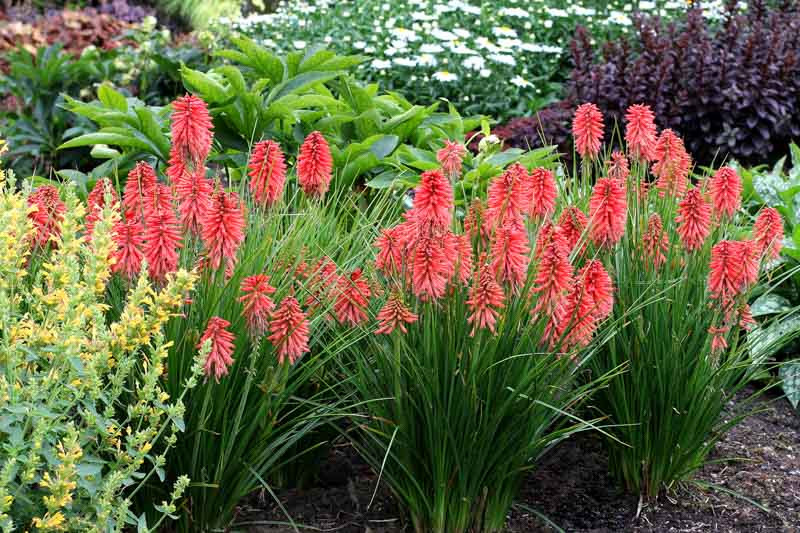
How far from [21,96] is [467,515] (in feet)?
18.7

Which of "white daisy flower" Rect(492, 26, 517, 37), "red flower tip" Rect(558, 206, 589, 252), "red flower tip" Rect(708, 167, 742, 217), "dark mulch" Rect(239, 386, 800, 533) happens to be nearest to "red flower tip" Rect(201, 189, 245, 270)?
"dark mulch" Rect(239, 386, 800, 533)

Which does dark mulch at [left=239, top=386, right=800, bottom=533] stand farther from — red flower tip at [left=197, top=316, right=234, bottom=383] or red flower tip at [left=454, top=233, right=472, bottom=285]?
red flower tip at [left=454, top=233, right=472, bottom=285]

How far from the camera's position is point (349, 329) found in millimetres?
3084

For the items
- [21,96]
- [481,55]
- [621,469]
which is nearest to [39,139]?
[21,96]

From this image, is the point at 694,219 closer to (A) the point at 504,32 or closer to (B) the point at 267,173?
(B) the point at 267,173

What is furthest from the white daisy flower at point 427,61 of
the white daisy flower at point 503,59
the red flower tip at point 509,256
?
the red flower tip at point 509,256

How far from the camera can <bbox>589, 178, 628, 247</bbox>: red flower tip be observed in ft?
10.2

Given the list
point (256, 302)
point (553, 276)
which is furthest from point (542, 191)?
point (256, 302)

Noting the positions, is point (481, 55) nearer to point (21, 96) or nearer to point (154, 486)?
point (21, 96)

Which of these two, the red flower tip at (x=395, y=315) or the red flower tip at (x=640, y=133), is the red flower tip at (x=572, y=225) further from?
the red flower tip at (x=395, y=315)

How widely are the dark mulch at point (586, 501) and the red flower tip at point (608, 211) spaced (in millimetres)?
957

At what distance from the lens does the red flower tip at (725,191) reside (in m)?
3.42

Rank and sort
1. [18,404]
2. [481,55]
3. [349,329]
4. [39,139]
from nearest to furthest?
[18,404] → [349,329] → [39,139] → [481,55]

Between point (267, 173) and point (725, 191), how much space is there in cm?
155
